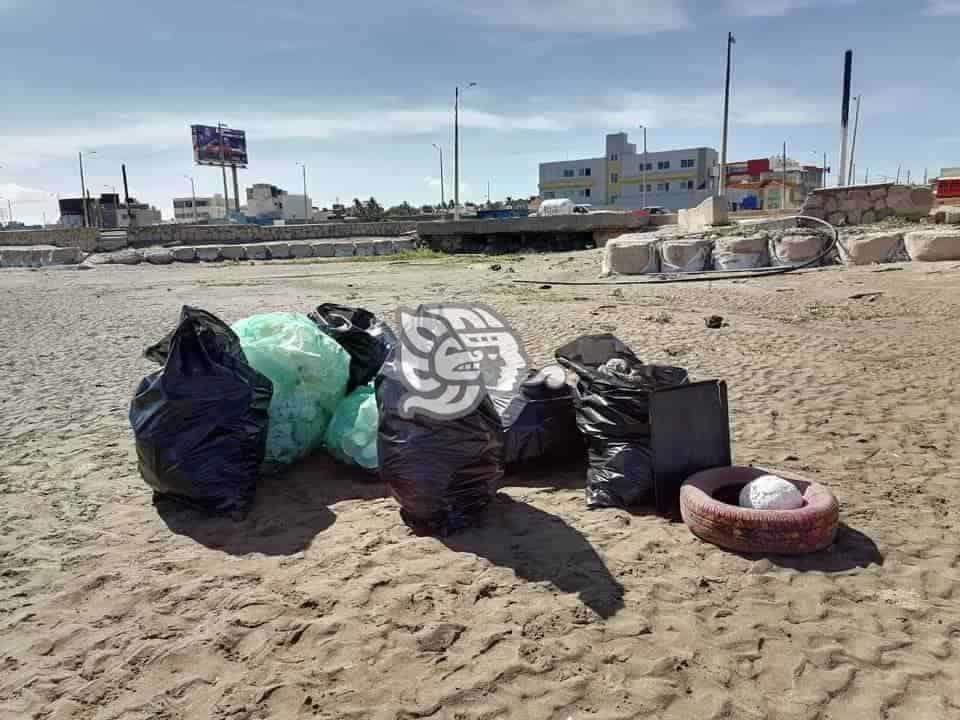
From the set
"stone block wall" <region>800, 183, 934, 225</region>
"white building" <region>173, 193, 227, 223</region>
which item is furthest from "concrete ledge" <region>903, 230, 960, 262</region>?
"white building" <region>173, 193, 227, 223</region>

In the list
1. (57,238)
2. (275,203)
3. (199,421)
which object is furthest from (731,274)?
(275,203)

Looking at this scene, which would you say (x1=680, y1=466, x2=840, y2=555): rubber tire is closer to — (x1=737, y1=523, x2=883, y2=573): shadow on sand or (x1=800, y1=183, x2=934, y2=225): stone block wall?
(x1=737, y1=523, x2=883, y2=573): shadow on sand

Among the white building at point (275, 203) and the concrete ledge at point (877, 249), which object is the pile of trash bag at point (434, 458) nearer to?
the concrete ledge at point (877, 249)

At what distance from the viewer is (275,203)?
82062 mm

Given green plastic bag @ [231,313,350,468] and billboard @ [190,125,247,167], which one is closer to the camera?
green plastic bag @ [231,313,350,468]

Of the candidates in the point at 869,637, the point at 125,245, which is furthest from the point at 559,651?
the point at 125,245

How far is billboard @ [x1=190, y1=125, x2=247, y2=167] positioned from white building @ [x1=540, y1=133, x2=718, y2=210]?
3196 centimetres

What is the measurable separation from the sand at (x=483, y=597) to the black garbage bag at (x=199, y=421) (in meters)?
0.19

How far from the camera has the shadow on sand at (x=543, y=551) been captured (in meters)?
2.63

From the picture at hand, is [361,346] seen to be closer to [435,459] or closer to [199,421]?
[199,421]

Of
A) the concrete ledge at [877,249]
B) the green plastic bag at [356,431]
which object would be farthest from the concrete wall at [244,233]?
the green plastic bag at [356,431]

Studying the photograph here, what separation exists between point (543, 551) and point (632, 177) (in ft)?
230

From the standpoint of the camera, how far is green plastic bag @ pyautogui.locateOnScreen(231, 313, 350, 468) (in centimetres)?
382

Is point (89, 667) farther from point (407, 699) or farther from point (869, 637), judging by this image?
point (869, 637)
